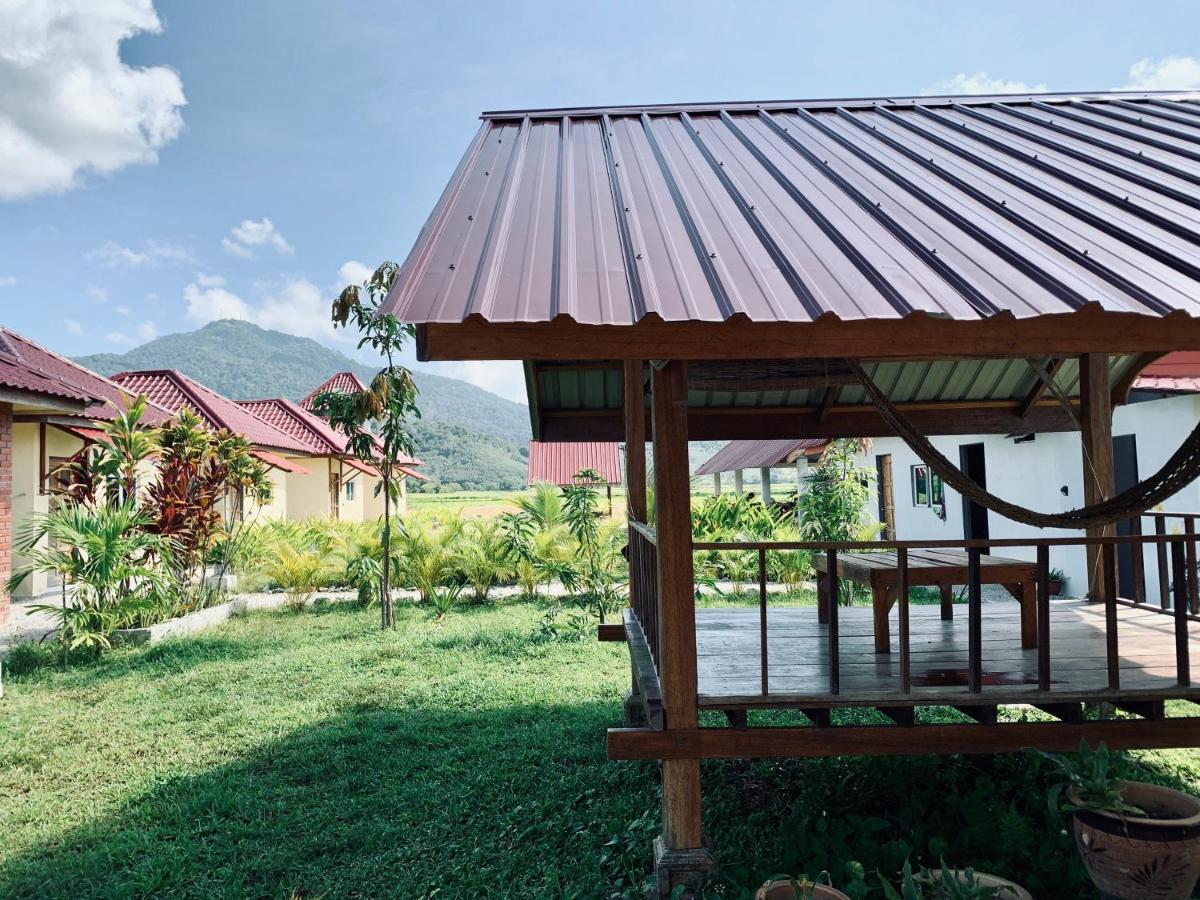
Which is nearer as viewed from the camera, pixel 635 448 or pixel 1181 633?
pixel 1181 633

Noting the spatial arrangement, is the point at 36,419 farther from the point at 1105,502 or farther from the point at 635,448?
the point at 1105,502

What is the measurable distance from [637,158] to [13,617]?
37.5ft

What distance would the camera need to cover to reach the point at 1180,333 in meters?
2.70

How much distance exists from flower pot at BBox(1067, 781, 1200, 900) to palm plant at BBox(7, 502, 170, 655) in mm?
9869

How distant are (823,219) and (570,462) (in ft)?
85.0

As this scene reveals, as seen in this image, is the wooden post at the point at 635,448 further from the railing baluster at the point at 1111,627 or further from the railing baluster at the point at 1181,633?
the railing baluster at the point at 1181,633

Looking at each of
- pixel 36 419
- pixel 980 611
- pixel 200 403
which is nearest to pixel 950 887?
pixel 980 611

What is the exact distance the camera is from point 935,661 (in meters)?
4.40

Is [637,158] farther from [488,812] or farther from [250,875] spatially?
[250,875]

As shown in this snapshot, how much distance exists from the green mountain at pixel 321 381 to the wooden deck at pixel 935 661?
250ft

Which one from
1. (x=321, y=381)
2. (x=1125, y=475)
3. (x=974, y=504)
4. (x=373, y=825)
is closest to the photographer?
(x=373, y=825)

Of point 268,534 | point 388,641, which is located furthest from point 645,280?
point 268,534

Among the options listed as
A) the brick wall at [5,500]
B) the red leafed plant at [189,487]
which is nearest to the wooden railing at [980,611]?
the red leafed plant at [189,487]

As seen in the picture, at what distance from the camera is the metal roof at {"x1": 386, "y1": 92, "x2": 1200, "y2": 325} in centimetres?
277
